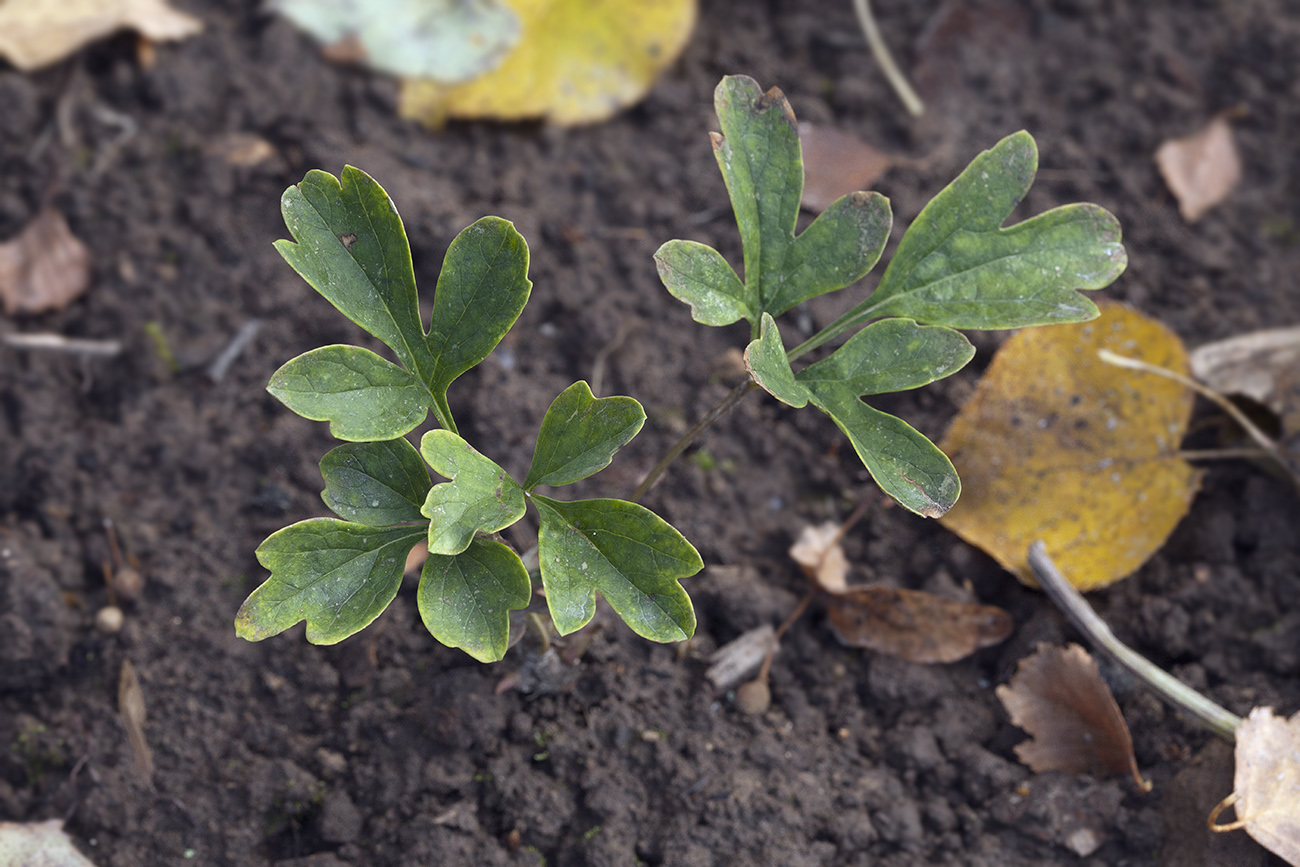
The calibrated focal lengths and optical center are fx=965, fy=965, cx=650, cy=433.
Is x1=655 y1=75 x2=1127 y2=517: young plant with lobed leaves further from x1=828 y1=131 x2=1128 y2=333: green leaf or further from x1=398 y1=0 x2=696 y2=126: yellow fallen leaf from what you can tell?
x1=398 y1=0 x2=696 y2=126: yellow fallen leaf

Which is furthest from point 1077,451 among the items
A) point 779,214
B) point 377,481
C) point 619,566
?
point 377,481

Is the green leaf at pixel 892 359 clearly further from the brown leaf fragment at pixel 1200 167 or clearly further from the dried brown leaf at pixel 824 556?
the brown leaf fragment at pixel 1200 167

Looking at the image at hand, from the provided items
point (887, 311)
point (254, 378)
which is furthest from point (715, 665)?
point (254, 378)

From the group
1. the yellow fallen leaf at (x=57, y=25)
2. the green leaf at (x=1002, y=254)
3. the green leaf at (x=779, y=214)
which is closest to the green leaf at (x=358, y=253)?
the green leaf at (x=779, y=214)

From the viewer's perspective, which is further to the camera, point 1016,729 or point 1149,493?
point 1149,493

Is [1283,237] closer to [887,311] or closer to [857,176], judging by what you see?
[857,176]

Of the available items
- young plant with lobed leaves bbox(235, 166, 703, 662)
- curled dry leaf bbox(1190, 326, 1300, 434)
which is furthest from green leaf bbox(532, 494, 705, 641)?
curled dry leaf bbox(1190, 326, 1300, 434)

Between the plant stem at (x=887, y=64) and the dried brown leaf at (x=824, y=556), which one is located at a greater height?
the plant stem at (x=887, y=64)
